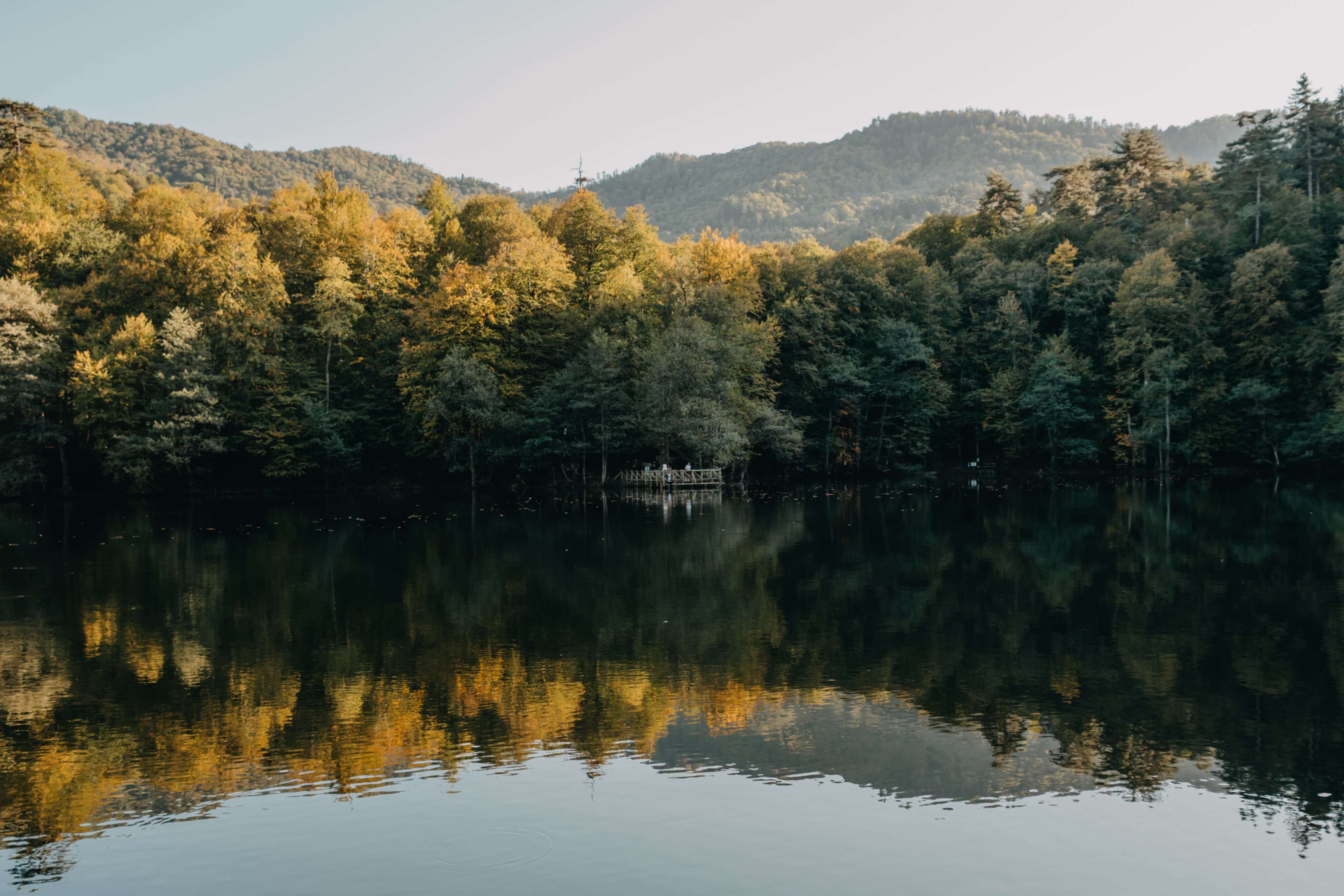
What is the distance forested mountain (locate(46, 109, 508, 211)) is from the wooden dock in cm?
5961

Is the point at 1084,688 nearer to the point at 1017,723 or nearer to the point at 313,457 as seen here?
the point at 1017,723

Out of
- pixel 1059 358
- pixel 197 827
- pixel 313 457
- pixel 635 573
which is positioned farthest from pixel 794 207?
pixel 197 827

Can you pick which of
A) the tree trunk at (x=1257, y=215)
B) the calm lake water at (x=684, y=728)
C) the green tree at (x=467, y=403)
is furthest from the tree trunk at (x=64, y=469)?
the tree trunk at (x=1257, y=215)

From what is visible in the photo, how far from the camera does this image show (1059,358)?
6625cm

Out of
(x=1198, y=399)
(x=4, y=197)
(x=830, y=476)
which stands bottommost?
(x=830, y=476)

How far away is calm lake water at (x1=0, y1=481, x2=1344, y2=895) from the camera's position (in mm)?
8117

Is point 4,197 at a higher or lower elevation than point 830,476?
higher

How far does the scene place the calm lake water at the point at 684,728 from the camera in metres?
8.12

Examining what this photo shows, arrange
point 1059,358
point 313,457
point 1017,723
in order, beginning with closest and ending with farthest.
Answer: point 1017,723, point 313,457, point 1059,358

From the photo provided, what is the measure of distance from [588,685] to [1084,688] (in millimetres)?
6474

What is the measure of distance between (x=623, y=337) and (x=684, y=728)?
51.2m

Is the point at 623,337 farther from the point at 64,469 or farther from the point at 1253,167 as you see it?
the point at 1253,167

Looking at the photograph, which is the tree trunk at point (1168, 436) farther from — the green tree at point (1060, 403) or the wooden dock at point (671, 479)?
the wooden dock at point (671, 479)

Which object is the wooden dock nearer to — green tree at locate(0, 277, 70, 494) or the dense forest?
the dense forest
